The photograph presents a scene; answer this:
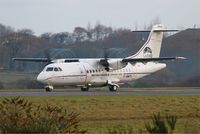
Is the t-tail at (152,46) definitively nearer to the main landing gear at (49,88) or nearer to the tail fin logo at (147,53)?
the tail fin logo at (147,53)

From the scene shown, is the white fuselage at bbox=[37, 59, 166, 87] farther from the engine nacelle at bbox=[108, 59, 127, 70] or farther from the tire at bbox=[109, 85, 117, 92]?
the tire at bbox=[109, 85, 117, 92]

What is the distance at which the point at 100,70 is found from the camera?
55781 millimetres

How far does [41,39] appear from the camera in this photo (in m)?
120

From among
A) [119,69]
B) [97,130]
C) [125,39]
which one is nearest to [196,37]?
[125,39]

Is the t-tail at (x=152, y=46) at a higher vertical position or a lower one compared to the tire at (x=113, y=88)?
higher

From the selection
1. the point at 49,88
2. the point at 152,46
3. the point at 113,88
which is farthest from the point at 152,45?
the point at 49,88

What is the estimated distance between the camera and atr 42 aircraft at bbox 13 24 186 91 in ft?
172

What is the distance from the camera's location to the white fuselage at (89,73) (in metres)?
52.1

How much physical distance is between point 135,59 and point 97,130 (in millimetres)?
33360

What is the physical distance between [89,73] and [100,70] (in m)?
1.60

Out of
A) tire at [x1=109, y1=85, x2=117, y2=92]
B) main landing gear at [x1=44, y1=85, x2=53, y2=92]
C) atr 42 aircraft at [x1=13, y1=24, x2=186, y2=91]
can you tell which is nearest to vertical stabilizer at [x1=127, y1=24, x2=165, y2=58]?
atr 42 aircraft at [x1=13, y1=24, x2=186, y2=91]

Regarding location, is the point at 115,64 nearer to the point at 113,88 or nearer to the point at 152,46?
the point at 113,88

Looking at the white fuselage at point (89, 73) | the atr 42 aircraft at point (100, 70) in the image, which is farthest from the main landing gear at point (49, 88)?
the white fuselage at point (89, 73)

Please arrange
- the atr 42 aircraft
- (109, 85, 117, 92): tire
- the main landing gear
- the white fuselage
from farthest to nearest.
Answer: (109, 85, 117, 92): tire → the atr 42 aircraft → the white fuselage → the main landing gear
